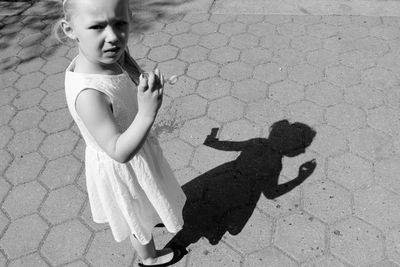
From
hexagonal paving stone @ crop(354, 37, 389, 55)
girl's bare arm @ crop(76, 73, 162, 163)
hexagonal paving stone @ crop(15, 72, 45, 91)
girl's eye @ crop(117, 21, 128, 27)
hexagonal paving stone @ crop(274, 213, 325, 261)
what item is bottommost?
hexagonal paving stone @ crop(15, 72, 45, 91)

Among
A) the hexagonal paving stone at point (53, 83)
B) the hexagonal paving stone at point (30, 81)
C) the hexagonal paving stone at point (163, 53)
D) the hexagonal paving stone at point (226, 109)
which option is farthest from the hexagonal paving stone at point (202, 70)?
the hexagonal paving stone at point (30, 81)

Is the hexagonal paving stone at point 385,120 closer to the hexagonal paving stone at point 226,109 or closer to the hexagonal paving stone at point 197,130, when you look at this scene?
the hexagonal paving stone at point 226,109

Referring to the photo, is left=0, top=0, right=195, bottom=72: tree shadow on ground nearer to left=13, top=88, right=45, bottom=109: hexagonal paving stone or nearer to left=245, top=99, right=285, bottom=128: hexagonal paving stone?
left=13, top=88, right=45, bottom=109: hexagonal paving stone

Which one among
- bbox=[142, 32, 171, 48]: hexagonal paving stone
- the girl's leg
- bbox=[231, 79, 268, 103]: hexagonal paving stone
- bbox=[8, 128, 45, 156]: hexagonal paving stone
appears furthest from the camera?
bbox=[142, 32, 171, 48]: hexagonal paving stone

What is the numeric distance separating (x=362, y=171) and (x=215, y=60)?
72.4 inches

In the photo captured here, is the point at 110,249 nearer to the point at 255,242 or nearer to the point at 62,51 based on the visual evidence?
the point at 255,242

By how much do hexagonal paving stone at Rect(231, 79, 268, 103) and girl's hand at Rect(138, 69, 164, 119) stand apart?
7.24 ft

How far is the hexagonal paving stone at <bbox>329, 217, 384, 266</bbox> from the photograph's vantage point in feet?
7.96

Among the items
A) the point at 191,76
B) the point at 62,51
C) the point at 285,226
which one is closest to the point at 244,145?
the point at 285,226

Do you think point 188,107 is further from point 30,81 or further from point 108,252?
point 30,81

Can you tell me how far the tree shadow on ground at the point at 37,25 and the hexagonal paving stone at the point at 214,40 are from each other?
671 millimetres

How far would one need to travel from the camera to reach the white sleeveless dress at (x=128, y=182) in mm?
1681

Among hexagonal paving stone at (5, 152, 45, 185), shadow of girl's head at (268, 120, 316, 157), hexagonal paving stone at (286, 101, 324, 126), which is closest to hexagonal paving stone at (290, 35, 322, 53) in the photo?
hexagonal paving stone at (286, 101, 324, 126)

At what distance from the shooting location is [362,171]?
2.91m
